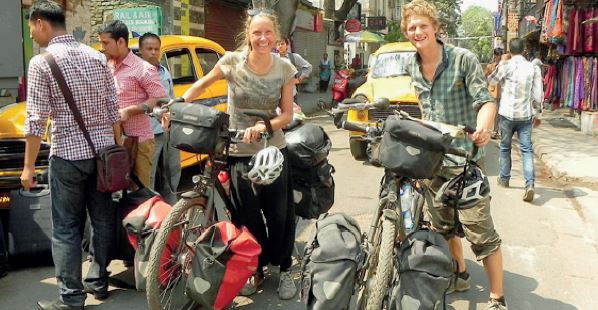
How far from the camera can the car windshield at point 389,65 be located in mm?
10195

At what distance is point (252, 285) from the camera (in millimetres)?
4320

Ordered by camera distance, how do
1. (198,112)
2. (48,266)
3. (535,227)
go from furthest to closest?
(535,227) → (48,266) → (198,112)

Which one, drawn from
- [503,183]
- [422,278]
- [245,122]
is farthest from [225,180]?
[503,183]

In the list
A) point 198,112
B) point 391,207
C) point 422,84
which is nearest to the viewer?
point 391,207

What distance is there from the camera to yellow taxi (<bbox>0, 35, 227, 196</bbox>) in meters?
5.34

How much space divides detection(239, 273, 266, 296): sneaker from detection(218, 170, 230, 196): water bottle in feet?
2.18

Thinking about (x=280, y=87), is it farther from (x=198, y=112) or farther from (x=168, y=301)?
(x=168, y=301)

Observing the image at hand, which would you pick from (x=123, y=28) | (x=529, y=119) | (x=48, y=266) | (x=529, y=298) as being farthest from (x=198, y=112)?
(x=529, y=119)

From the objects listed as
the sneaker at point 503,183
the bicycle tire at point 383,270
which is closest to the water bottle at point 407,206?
the bicycle tire at point 383,270

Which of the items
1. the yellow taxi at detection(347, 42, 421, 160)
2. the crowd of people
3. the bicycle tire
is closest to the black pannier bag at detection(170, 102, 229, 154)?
the crowd of people

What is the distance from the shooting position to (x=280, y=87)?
3.92 metres

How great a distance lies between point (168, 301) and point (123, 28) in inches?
97.5

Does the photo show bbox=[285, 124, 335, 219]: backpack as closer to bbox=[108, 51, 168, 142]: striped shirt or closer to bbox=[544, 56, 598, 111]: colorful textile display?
bbox=[108, 51, 168, 142]: striped shirt

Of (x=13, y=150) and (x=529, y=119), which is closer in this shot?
(x=13, y=150)
